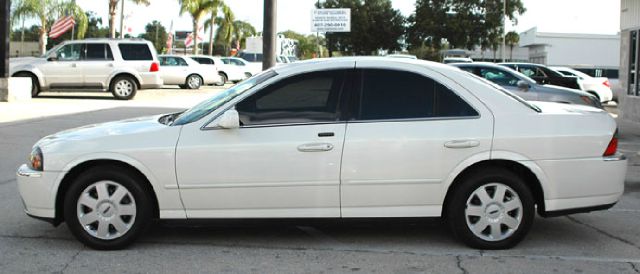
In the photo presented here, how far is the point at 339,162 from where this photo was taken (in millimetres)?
5141

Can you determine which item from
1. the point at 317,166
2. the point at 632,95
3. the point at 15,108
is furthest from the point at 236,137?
the point at 632,95

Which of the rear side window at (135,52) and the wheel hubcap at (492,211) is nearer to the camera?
the wheel hubcap at (492,211)

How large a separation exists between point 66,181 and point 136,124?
717 millimetres

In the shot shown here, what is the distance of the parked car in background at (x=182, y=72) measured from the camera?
2947cm

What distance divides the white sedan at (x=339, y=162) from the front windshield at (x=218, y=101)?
5 cm

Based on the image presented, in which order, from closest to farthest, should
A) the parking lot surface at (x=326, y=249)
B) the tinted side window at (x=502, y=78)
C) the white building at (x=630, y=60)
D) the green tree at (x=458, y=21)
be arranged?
the parking lot surface at (x=326, y=249) → the tinted side window at (x=502, y=78) → the white building at (x=630, y=60) → the green tree at (x=458, y=21)

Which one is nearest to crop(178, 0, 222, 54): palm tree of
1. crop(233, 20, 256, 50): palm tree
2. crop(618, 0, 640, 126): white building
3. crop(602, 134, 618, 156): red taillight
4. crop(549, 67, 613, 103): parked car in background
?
crop(549, 67, 613, 103): parked car in background

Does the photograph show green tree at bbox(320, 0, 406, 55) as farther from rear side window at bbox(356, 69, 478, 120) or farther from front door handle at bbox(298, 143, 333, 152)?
front door handle at bbox(298, 143, 333, 152)

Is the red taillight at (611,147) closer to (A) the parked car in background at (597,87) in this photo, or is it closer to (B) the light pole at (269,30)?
(B) the light pole at (269,30)

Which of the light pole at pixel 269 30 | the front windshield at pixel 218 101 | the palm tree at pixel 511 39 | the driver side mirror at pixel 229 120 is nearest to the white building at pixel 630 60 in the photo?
the light pole at pixel 269 30

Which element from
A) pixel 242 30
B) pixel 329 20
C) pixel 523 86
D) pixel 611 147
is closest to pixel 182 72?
pixel 329 20

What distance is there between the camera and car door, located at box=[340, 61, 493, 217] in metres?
5.16

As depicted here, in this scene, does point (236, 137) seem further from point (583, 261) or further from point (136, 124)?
point (583, 261)

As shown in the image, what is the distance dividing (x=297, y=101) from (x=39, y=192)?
208cm
